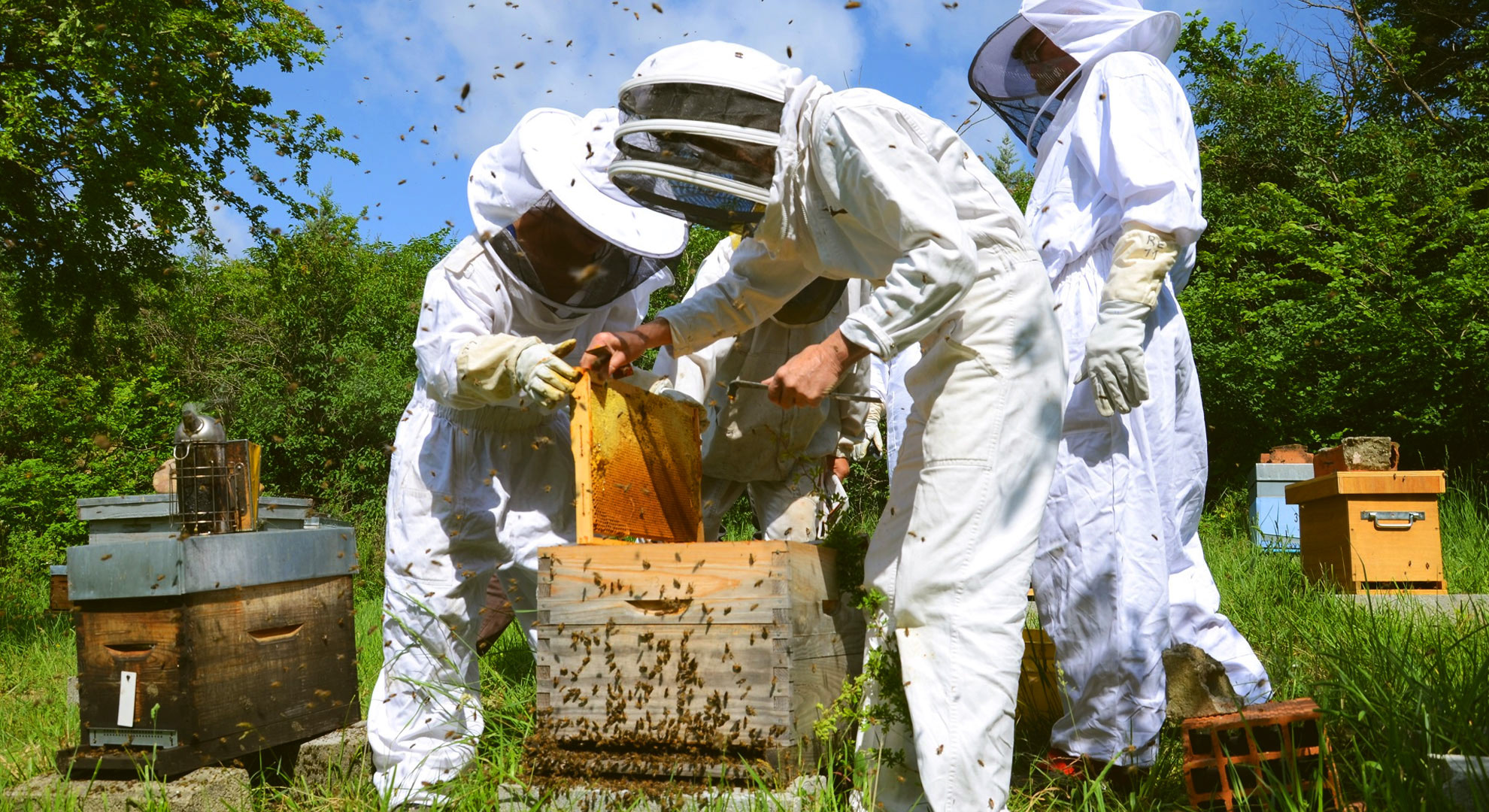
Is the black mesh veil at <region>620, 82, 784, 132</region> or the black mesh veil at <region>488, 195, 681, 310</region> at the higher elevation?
the black mesh veil at <region>620, 82, 784, 132</region>

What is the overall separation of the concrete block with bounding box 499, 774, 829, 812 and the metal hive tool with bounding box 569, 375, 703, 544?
2.19 ft

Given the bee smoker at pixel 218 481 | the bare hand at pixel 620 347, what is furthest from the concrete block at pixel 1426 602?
the bee smoker at pixel 218 481

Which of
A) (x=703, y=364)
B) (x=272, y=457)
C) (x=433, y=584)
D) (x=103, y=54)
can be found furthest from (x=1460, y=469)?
(x=272, y=457)

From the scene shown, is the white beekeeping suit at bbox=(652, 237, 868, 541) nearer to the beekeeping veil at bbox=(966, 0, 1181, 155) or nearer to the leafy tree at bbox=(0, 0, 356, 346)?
the beekeeping veil at bbox=(966, 0, 1181, 155)

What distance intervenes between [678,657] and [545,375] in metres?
1.03

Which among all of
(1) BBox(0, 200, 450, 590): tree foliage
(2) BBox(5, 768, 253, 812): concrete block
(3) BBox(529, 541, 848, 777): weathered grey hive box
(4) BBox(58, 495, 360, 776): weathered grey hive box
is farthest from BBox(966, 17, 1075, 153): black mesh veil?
(1) BBox(0, 200, 450, 590): tree foliage

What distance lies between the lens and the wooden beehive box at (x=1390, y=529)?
5445mm

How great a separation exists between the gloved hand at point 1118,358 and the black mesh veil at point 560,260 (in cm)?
150

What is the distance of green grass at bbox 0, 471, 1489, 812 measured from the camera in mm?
2398

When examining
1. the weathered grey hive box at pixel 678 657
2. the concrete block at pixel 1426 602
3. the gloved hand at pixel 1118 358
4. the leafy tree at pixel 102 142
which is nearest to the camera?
the weathered grey hive box at pixel 678 657

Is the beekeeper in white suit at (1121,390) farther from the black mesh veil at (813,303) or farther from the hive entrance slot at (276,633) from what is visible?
the hive entrance slot at (276,633)

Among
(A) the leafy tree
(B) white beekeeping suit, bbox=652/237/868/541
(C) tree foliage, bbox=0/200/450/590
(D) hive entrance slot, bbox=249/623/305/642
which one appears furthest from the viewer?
(C) tree foliage, bbox=0/200/450/590

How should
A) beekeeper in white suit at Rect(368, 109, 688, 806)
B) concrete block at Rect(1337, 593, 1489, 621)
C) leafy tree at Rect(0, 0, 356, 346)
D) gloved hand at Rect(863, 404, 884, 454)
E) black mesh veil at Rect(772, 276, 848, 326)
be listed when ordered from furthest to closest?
leafy tree at Rect(0, 0, 356, 346)
gloved hand at Rect(863, 404, 884, 454)
concrete block at Rect(1337, 593, 1489, 621)
black mesh veil at Rect(772, 276, 848, 326)
beekeeper in white suit at Rect(368, 109, 688, 806)

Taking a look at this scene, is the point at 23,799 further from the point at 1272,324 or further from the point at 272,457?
the point at 272,457
